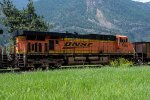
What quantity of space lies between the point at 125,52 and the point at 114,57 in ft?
7.01

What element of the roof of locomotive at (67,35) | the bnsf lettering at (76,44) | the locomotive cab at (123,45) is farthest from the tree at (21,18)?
the bnsf lettering at (76,44)

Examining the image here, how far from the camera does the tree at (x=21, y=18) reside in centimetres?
5756

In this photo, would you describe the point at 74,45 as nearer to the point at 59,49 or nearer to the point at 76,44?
the point at 76,44

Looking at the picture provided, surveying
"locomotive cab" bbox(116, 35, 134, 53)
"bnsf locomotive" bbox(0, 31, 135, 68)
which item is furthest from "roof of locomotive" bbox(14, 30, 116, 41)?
"locomotive cab" bbox(116, 35, 134, 53)

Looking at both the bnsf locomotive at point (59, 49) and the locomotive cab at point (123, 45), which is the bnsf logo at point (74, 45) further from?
the locomotive cab at point (123, 45)

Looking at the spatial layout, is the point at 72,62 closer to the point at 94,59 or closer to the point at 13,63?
the point at 94,59

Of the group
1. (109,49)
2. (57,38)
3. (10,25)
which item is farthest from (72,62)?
(10,25)

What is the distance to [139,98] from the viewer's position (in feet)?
31.1

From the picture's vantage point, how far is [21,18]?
59000mm

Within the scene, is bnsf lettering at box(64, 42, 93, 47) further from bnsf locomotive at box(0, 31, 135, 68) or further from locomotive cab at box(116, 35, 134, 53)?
locomotive cab at box(116, 35, 134, 53)

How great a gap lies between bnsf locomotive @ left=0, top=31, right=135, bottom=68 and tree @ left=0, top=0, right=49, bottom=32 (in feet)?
59.5

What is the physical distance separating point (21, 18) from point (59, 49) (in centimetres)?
2394

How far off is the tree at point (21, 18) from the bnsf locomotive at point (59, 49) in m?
18.1

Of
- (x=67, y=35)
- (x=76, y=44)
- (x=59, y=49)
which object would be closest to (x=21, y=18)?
(x=76, y=44)
